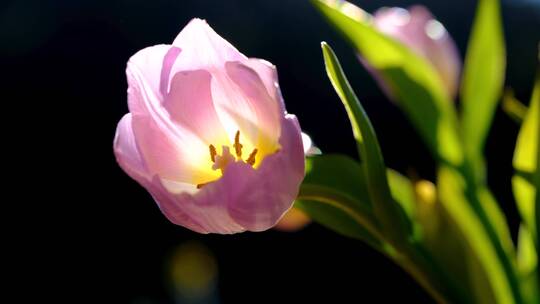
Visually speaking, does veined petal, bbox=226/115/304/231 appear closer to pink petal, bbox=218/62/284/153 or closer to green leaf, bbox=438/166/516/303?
pink petal, bbox=218/62/284/153

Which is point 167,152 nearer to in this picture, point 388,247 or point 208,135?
point 208,135

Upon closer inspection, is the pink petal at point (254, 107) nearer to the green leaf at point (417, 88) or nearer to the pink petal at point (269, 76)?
the pink petal at point (269, 76)

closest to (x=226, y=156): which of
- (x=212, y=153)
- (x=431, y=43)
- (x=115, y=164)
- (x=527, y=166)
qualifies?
(x=212, y=153)

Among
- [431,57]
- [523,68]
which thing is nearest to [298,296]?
[523,68]

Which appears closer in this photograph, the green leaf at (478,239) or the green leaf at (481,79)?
the green leaf at (478,239)

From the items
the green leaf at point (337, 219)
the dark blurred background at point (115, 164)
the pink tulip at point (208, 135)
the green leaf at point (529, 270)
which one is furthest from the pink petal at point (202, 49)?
the dark blurred background at point (115, 164)

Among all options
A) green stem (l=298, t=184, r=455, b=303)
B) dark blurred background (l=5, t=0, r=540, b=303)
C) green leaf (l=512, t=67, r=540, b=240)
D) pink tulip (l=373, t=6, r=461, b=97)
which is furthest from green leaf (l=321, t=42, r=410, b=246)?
→ dark blurred background (l=5, t=0, r=540, b=303)
